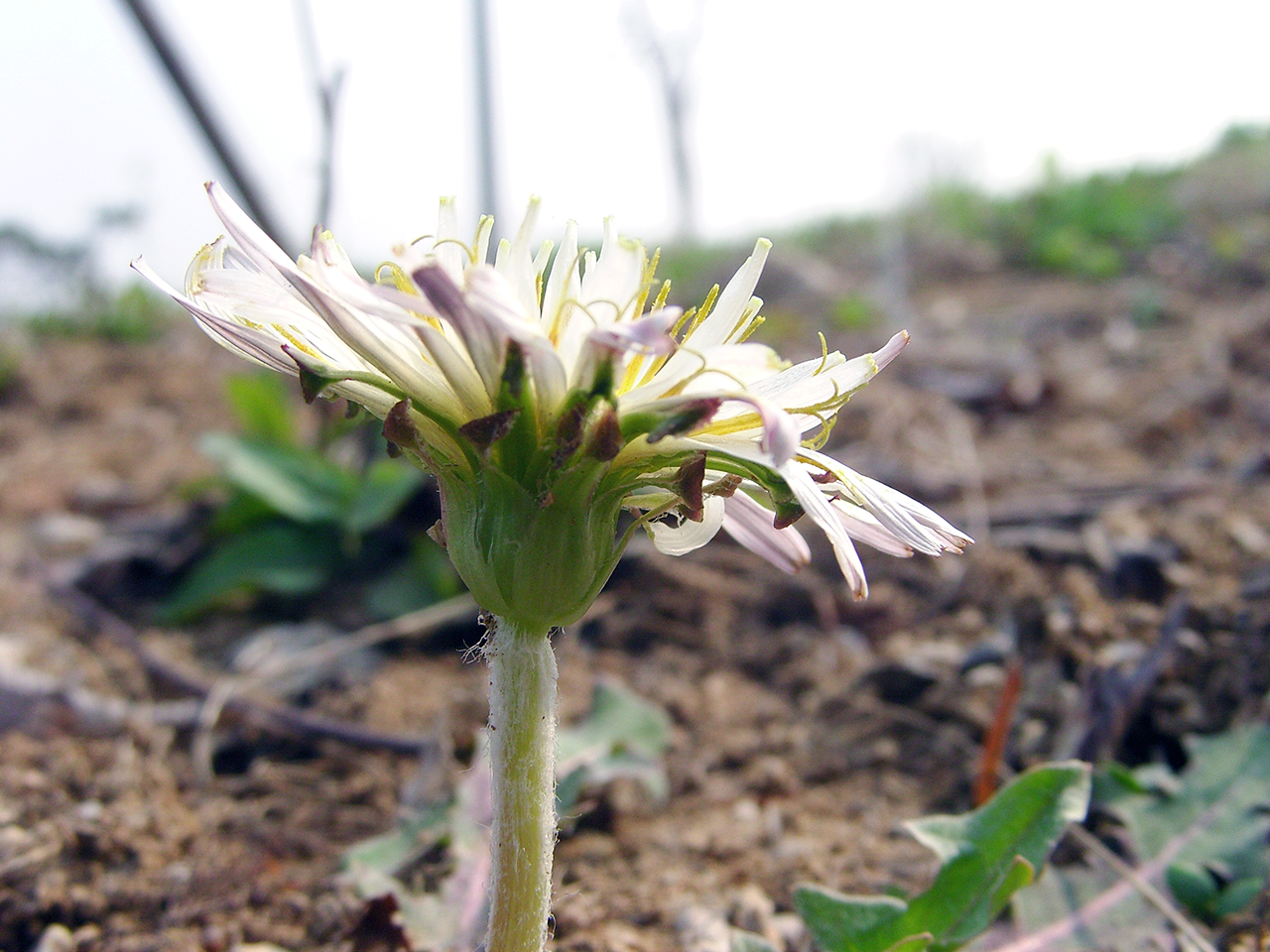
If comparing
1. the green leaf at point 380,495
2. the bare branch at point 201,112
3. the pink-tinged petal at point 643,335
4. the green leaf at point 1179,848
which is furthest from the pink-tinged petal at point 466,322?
the bare branch at point 201,112

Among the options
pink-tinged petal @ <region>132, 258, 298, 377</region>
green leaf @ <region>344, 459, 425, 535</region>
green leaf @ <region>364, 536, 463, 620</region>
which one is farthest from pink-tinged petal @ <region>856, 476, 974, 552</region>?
green leaf @ <region>344, 459, 425, 535</region>

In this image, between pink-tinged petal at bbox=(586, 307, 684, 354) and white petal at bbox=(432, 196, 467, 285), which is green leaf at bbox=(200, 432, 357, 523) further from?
pink-tinged petal at bbox=(586, 307, 684, 354)

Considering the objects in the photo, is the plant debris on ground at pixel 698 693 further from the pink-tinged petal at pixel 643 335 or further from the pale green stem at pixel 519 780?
the pink-tinged petal at pixel 643 335

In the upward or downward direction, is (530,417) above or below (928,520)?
above

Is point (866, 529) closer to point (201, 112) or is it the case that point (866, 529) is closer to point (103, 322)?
point (201, 112)

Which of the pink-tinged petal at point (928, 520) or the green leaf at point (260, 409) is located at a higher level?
the green leaf at point (260, 409)

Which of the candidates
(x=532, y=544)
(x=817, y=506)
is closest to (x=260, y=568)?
(x=532, y=544)
